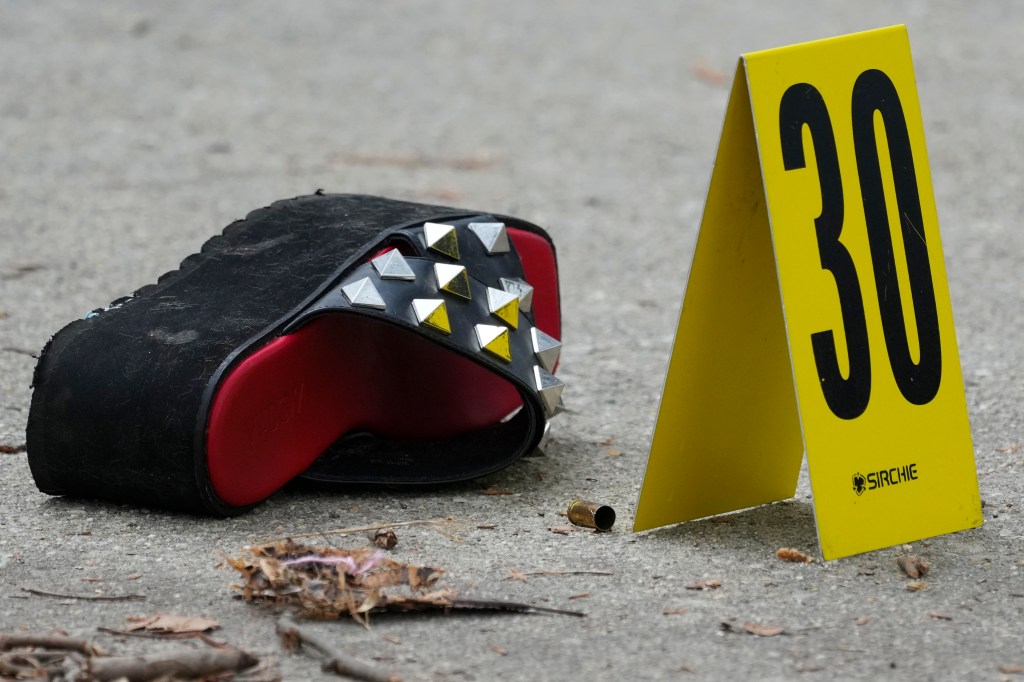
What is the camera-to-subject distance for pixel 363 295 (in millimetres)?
2398

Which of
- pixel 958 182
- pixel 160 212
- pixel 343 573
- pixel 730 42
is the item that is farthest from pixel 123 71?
pixel 343 573

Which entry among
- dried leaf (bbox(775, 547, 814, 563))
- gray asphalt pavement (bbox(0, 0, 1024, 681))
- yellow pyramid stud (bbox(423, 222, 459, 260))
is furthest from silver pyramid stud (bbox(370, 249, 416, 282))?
dried leaf (bbox(775, 547, 814, 563))

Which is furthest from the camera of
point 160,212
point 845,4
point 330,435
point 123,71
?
point 845,4

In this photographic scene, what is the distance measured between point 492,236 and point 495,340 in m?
0.32

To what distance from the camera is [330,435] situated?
260 cm

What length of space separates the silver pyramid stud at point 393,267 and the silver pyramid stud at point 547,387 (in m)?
0.32

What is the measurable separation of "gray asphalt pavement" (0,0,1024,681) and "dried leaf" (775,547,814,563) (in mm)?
25

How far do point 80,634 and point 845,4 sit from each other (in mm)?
7956

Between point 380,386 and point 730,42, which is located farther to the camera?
point 730,42

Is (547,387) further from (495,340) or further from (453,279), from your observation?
(453,279)

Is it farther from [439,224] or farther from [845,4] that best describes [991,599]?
[845,4]

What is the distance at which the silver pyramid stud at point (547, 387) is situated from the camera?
2.57 meters

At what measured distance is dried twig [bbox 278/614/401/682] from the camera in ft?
5.90

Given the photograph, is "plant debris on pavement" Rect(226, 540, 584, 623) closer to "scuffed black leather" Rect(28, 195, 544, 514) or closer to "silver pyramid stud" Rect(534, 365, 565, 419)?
"scuffed black leather" Rect(28, 195, 544, 514)
